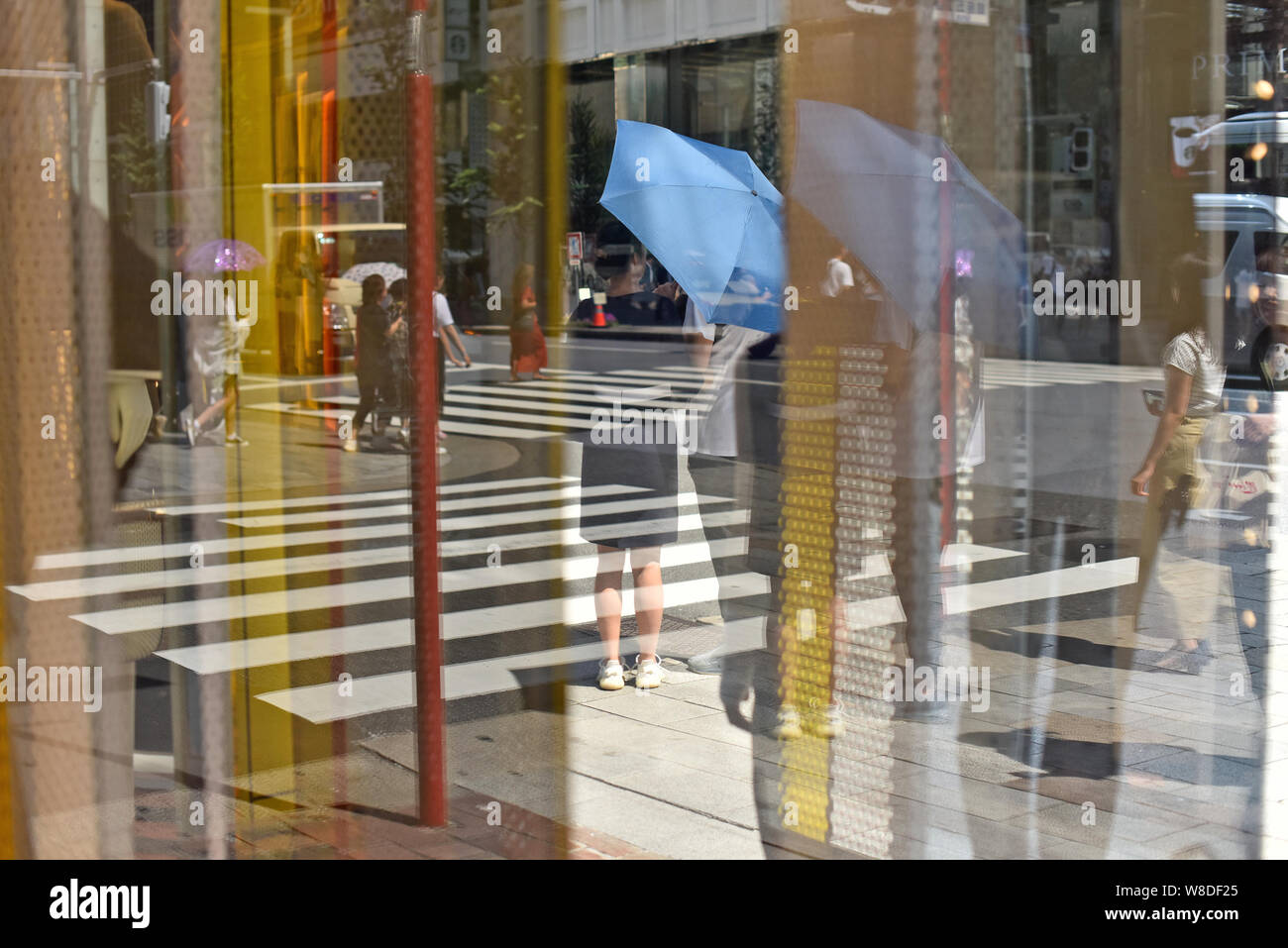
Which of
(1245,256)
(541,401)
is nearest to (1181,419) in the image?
(1245,256)

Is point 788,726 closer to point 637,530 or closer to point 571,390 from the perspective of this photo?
point 637,530

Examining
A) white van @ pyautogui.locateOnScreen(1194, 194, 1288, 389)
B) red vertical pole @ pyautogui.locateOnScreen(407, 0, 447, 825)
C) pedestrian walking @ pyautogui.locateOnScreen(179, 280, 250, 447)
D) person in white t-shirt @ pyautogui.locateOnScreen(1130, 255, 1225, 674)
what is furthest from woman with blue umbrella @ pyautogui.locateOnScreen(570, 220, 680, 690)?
white van @ pyautogui.locateOnScreen(1194, 194, 1288, 389)

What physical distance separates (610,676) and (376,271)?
1.79 meters

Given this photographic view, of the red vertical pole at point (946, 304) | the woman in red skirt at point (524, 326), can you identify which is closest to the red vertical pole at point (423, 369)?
the red vertical pole at point (946, 304)

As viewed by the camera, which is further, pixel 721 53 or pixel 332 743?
pixel 721 53

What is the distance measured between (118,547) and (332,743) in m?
1.09

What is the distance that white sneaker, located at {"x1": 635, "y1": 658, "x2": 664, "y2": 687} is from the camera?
218 inches

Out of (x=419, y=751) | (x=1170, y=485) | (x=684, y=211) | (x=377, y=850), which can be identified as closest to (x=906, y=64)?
(x=684, y=211)

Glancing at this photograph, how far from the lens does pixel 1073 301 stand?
20.0m

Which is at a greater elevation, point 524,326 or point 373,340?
point 524,326

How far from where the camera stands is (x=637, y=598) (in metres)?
5.53

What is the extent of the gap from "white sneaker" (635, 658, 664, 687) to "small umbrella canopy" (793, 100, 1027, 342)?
1786 mm

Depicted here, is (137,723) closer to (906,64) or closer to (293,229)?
(293,229)
